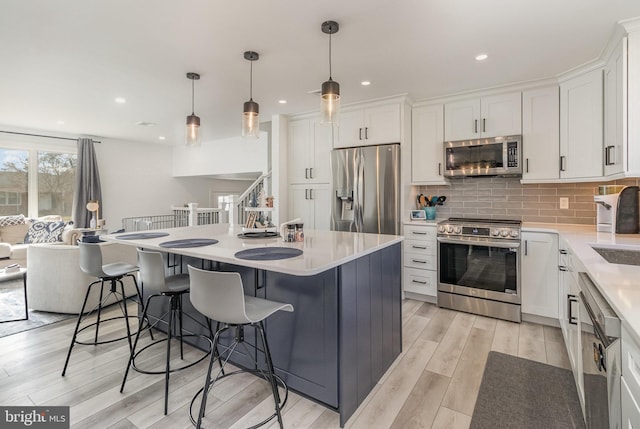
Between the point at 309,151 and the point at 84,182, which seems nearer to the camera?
the point at 309,151

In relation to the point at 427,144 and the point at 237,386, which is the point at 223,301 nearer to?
the point at 237,386

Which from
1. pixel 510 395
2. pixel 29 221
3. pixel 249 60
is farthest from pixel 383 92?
pixel 29 221

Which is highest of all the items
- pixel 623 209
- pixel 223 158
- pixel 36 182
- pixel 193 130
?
pixel 223 158

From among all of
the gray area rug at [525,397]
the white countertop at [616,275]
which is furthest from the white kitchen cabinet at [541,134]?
the gray area rug at [525,397]

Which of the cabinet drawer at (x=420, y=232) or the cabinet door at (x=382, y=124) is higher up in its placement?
the cabinet door at (x=382, y=124)

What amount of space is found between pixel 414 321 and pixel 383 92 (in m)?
2.57

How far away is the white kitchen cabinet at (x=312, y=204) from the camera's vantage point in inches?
174

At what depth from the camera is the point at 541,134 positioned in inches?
129

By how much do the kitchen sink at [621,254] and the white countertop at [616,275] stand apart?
21 mm

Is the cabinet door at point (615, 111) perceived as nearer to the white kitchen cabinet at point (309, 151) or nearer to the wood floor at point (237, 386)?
→ the wood floor at point (237, 386)

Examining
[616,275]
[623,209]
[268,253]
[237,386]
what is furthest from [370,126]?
[237,386]

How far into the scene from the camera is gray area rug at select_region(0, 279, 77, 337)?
117 inches

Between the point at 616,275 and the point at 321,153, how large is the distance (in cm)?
350

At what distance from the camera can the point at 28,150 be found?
233 inches
